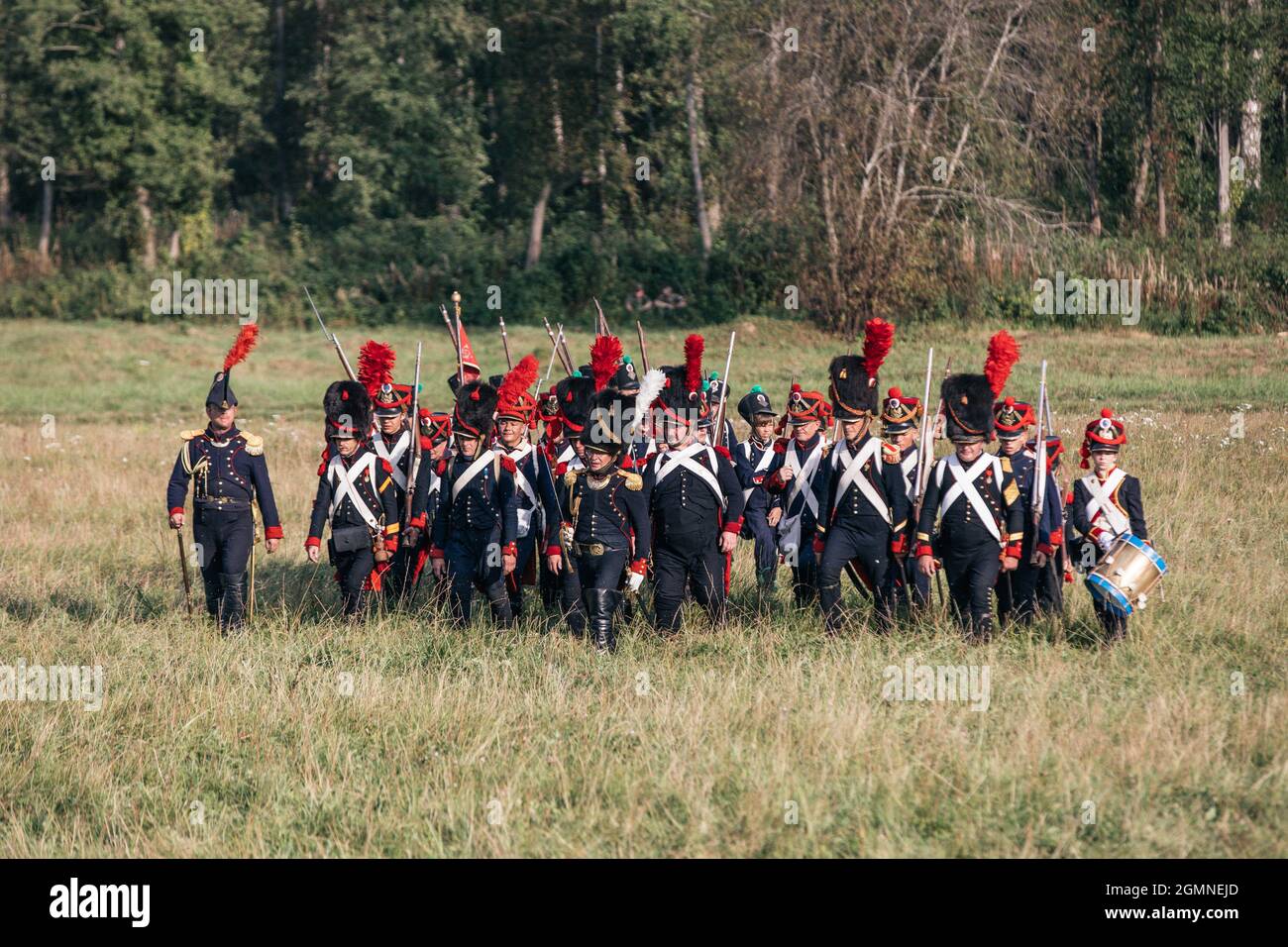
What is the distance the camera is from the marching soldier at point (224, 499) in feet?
34.9

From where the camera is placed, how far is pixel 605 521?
9828 millimetres

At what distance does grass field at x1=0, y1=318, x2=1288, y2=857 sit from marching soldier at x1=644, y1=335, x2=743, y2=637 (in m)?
0.30

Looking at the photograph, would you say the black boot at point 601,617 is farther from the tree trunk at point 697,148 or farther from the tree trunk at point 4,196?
the tree trunk at point 4,196

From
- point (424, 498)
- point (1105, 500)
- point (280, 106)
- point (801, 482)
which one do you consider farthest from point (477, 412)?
point (280, 106)

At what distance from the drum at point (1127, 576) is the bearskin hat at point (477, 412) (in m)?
4.25

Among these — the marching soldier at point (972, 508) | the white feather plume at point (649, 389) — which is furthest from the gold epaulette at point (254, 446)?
the marching soldier at point (972, 508)

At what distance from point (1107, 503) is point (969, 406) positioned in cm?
109

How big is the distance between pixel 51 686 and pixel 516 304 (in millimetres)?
25971

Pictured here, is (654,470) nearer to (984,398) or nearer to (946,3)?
(984,398)

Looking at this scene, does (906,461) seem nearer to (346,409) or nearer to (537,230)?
(346,409)

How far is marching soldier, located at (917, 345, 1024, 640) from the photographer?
9578mm

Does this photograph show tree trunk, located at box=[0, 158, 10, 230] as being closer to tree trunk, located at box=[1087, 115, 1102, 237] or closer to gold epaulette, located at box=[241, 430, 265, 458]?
tree trunk, located at box=[1087, 115, 1102, 237]

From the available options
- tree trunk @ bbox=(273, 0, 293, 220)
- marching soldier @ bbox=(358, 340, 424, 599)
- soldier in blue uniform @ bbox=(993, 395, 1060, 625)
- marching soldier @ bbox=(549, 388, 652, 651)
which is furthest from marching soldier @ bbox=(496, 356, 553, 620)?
tree trunk @ bbox=(273, 0, 293, 220)

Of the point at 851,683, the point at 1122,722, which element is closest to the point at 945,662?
the point at 851,683
